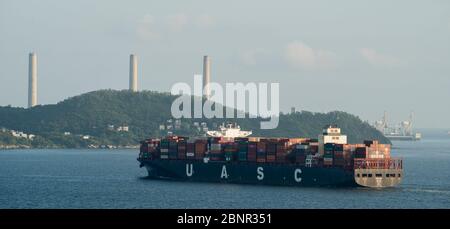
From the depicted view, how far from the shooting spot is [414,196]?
3780 inches

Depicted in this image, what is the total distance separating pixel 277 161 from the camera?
109 meters

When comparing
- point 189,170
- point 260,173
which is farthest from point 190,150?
point 260,173

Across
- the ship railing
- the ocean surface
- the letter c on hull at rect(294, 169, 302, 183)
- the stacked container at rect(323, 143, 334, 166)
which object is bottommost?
the ocean surface

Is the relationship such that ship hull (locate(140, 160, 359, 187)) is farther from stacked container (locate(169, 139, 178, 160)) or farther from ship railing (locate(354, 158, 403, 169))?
ship railing (locate(354, 158, 403, 169))

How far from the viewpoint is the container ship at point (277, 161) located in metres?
104

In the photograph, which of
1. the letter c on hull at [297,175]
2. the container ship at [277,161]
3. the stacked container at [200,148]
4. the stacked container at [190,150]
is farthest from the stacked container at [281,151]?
the stacked container at [190,150]

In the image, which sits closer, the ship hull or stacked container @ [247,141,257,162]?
the ship hull

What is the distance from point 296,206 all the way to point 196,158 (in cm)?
3102

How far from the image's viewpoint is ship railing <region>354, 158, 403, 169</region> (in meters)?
103

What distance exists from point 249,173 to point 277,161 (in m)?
3.28

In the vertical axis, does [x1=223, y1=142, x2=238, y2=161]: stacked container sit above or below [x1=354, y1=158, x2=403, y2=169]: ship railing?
above

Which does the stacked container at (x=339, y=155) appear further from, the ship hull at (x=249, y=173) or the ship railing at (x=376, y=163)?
the ship railing at (x=376, y=163)

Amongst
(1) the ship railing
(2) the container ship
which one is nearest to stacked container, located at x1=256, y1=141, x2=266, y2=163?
(2) the container ship

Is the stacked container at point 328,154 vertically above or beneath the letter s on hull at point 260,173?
above
